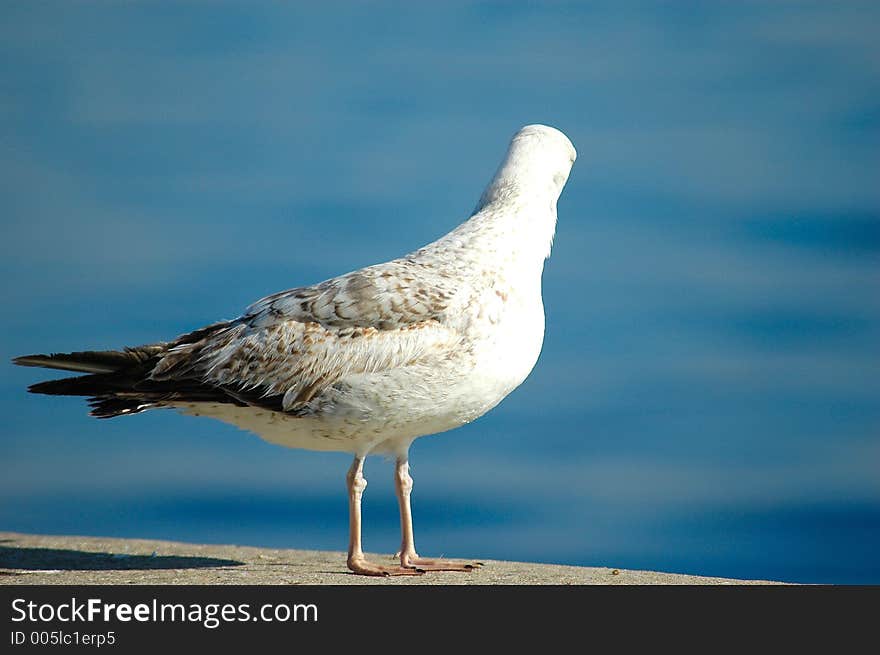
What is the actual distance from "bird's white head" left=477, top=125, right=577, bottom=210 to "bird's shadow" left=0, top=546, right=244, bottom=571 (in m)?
4.67

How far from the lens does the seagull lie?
38.7 ft

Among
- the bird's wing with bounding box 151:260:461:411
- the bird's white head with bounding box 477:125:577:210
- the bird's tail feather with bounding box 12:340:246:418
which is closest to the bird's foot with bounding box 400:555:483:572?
the bird's wing with bounding box 151:260:461:411

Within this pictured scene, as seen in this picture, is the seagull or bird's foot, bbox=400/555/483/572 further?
bird's foot, bbox=400/555/483/572

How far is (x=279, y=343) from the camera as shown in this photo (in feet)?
40.1

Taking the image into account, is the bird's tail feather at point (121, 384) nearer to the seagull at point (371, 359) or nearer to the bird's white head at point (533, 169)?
the seagull at point (371, 359)

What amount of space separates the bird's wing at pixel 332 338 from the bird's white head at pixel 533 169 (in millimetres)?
1475

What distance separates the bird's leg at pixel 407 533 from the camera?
Answer: 1259 cm

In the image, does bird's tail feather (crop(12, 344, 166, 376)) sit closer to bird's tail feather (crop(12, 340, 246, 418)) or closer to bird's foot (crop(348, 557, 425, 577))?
bird's tail feather (crop(12, 340, 246, 418))


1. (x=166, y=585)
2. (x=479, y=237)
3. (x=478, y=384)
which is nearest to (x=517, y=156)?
(x=479, y=237)

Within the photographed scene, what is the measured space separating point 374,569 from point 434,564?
846 mm

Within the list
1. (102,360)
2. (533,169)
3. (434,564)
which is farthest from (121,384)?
(533,169)

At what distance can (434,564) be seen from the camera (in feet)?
41.4

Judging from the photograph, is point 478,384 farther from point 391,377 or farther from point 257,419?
point 257,419

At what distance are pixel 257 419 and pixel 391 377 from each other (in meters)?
1.48
